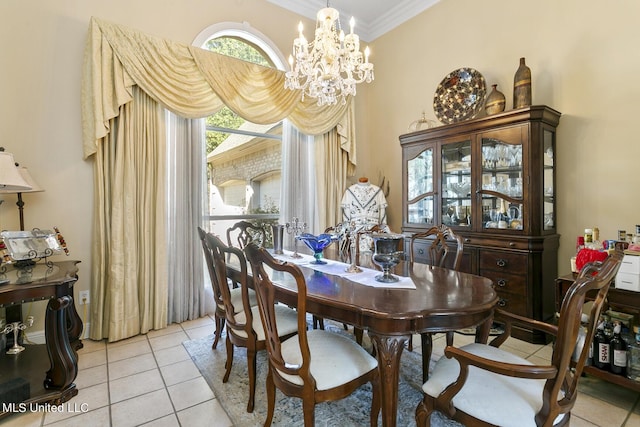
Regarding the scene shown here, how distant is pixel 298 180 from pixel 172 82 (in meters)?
1.71

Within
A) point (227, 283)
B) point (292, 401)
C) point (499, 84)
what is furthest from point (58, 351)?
point (499, 84)

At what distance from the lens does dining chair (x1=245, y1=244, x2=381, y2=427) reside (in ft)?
4.23

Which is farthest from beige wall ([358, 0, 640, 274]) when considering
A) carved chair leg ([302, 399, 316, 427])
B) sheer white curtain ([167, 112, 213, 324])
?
sheer white curtain ([167, 112, 213, 324])

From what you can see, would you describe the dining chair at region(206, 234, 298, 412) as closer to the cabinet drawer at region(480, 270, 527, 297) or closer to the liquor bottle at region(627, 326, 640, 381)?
the cabinet drawer at region(480, 270, 527, 297)

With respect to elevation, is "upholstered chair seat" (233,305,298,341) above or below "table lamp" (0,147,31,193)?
below

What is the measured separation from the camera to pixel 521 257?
2574mm

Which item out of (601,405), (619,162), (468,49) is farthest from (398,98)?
(601,405)

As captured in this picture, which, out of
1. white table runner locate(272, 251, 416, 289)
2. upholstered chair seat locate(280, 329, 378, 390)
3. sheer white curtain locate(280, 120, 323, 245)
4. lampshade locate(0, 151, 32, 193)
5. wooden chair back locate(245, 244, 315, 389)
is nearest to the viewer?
wooden chair back locate(245, 244, 315, 389)

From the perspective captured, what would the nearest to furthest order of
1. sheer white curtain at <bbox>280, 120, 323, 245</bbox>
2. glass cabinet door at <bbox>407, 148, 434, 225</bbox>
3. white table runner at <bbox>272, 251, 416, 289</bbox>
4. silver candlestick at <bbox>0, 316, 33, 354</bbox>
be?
white table runner at <bbox>272, 251, 416, 289</bbox>, silver candlestick at <bbox>0, 316, 33, 354</bbox>, glass cabinet door at <bbox>407, 148, 434, 225</bbox>, sheer white curtain at <bbox>280, 120, 323, 245</bbox>

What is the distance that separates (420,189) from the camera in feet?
11.4

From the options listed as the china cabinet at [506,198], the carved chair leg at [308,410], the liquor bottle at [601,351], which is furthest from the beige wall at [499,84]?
Answer: the carved chair leg at [308,410]

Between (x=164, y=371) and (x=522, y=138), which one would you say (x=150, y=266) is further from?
(x=522, y=138)

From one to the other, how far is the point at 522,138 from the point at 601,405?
1915 mm

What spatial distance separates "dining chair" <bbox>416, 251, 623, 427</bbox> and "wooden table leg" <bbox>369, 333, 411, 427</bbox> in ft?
0.38
